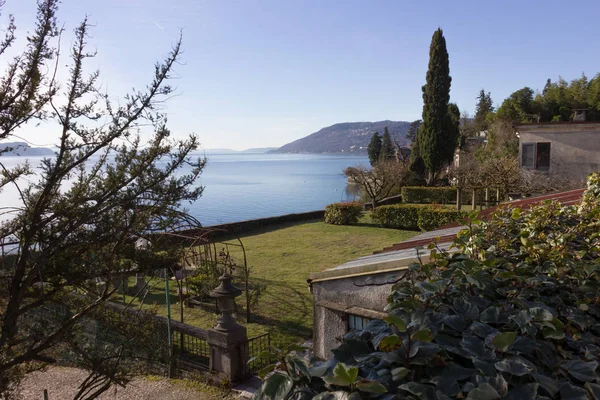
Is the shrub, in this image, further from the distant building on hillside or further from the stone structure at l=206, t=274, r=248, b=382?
the distant building on hillside

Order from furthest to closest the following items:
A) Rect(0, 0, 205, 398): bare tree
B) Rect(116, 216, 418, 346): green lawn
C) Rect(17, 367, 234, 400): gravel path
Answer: Rect(116, 216, 418, 346): green lawn → Rect(17, 367, 234, 400): gravel path → Rect(0, 0, 205, 398): bare tree

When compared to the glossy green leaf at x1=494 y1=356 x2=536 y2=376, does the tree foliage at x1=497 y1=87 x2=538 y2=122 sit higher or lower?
higher

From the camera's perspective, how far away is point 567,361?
142cm

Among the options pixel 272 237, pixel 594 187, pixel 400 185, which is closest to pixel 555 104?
pixel 400 185

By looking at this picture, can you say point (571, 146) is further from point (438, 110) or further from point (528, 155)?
point (438, 110)

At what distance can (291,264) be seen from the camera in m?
15.5

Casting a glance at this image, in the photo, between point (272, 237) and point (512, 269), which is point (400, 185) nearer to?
point (272, 237)

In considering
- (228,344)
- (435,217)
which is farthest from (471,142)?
(228,344)

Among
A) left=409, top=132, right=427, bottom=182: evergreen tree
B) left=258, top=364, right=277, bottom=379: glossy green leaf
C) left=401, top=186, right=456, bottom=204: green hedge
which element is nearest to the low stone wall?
left=401, top=186, right=456, bottom=204: green hedge

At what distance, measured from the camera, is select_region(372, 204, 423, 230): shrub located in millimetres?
21156

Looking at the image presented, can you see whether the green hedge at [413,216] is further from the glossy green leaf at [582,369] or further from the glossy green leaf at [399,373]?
the glossy green leaf at [399,373]

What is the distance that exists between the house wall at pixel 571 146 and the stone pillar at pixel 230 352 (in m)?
19.5

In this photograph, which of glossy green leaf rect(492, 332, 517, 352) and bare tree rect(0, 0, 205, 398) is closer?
glossy green leaf rect(492, 332, 517, 352)

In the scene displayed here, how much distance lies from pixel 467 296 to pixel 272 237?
63.8ft
